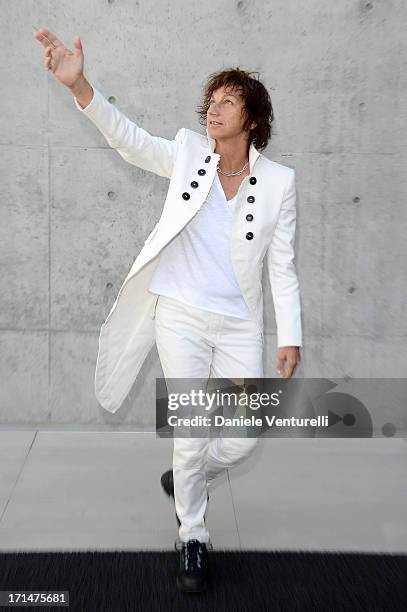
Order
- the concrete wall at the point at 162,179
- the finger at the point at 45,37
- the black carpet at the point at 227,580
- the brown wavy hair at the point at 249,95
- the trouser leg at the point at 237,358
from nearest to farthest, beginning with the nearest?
the finger at the point at 45,37 < the black carpet at the point at 227,580 < the trouser leg at the point at 237,358 < the brown wavy hair at the point at 249,95 < the concrete wall at the point at 162,179

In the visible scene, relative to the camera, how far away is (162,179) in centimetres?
541

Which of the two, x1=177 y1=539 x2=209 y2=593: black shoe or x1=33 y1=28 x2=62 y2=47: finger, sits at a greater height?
x1=33 y1=28 x2=62 y2=47: finger

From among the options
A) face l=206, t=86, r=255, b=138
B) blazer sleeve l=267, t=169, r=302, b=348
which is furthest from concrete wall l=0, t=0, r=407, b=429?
blazer sleeve l=267, t=169, r=302, b=348

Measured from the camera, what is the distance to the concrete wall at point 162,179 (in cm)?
527

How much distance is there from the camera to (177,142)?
347 centimetres

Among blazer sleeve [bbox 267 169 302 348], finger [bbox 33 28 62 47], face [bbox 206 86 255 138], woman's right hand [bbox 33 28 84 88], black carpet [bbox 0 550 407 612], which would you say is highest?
finger [bbox 33 28 62 47]

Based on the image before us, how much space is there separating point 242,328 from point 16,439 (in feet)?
8.19

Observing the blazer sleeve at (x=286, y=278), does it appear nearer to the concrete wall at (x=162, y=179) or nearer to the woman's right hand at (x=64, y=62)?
the woman's right hand at (x=64, y=62)

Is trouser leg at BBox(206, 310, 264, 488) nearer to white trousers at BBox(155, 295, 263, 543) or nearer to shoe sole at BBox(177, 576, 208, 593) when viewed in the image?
white trousers at BBox(155, 295, 263, 543)

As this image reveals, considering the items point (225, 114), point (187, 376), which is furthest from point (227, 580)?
point (225, 114)

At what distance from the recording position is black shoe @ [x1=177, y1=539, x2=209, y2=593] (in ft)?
→ 10.6

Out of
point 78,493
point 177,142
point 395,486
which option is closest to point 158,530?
point 78,493

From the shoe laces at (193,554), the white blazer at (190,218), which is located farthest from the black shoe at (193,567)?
the white blazer at (190,218)

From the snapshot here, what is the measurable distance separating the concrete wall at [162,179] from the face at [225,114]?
1.93 m
